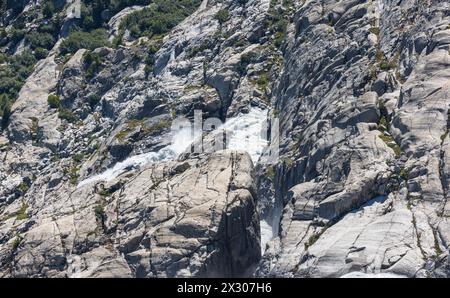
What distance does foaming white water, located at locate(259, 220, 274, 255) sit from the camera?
76250mm

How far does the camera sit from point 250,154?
84312 millimetres

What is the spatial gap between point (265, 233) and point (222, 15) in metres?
27.3

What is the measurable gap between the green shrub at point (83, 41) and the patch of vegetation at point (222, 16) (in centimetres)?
1187

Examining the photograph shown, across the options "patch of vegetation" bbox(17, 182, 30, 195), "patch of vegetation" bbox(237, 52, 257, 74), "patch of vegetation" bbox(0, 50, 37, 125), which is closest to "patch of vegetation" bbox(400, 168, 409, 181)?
"patch of vegetation" bbox(237, 52, 257, 74)

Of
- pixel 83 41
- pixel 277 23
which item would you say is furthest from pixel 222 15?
pixel 83 41

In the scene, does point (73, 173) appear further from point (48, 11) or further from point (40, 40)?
point (48, 11)

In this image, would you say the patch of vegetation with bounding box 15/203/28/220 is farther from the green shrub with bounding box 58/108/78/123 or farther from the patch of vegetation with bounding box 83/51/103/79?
the patch of vegetation with bounding box 83/51/103/79

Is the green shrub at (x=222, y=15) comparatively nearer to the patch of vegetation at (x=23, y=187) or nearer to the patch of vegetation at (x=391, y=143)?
the patch of vegetation at (x=23, y=187)

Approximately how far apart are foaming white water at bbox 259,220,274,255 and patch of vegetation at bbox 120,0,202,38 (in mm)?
31609

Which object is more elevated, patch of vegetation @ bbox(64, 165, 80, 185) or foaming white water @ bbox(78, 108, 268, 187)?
foaming white water @ bbox(78, 108, 268, 187)

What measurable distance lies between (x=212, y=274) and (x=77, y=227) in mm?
10903

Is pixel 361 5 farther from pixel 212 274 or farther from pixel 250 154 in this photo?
pixel 212 274

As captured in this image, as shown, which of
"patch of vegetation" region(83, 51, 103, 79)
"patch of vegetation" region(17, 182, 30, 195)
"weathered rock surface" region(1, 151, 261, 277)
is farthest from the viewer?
"patch of vegetation" region(83, 51, 103, 79)
